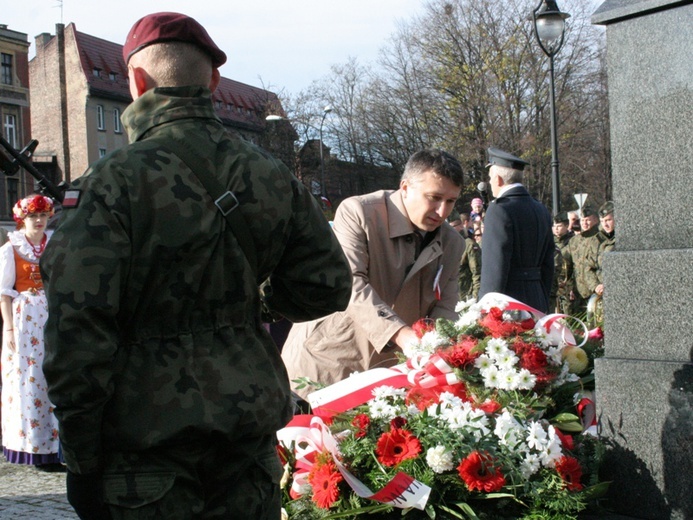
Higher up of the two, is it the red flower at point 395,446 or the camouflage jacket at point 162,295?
the camouflage jacket at point 162,295

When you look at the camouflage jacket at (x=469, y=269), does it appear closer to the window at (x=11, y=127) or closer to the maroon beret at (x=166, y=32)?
the maroon beret at (x=166, y=32)

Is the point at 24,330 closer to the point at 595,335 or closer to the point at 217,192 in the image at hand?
the point at 595,335

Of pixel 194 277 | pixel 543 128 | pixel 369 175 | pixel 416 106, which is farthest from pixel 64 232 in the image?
pixel 369 175

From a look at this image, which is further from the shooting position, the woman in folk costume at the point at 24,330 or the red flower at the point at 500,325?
the woman in folk costume at the point at 24,330

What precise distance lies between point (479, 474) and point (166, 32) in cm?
190

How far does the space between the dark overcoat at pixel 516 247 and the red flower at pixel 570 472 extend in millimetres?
2339

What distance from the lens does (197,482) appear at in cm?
213

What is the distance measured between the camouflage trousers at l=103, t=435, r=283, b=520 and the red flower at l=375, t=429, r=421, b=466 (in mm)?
1167

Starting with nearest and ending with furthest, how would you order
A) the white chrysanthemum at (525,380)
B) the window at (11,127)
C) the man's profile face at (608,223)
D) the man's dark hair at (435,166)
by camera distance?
the white chrysanthemum at (525,380) < the man's dark hair at (435,166) < the man's profile face at (608,223) < the window at (11,127)

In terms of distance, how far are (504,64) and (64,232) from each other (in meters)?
35.6

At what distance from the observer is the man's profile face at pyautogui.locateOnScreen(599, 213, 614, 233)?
11233mm

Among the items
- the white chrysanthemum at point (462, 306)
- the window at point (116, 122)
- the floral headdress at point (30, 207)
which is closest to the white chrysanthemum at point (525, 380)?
the white chrysanthemum at point (462, 306)

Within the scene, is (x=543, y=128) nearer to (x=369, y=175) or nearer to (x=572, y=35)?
(x=572, y=35)

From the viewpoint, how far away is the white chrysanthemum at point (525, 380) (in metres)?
3.62
